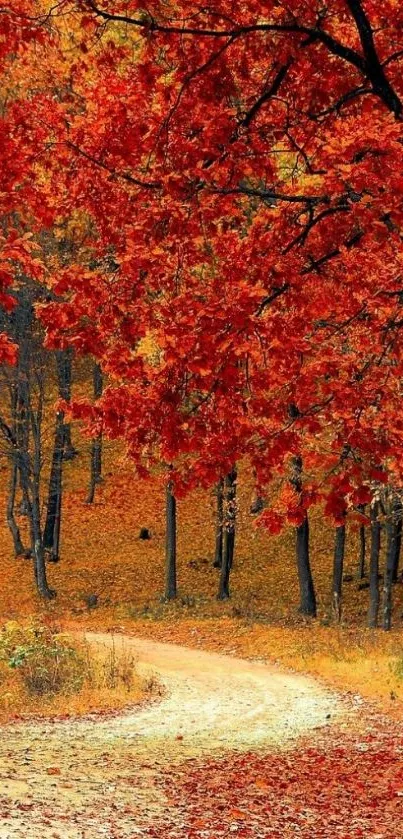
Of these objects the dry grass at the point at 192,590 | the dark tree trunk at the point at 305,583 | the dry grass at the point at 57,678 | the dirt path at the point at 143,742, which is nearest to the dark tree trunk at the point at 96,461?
the dry grass at the point at 192,590

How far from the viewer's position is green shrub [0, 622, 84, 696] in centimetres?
1631

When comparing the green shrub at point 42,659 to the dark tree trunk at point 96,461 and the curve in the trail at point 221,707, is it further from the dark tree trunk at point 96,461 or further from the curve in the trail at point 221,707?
the dark tree trunk at point 96,461

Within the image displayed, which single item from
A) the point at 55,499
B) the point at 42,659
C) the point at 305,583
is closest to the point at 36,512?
the point at 55,499

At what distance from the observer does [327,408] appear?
8.41 metres

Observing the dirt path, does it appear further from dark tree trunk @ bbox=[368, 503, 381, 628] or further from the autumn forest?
dark tree trunk @ bbox=[368, 503, 381, 628]

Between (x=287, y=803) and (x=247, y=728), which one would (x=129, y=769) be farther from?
(x=247, y=728)

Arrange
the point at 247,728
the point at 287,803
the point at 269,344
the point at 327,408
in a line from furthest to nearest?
the point at 247,728
the point at 287,803
the point at 327,408
the point at 269,344

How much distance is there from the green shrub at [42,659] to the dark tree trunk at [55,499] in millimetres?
14701

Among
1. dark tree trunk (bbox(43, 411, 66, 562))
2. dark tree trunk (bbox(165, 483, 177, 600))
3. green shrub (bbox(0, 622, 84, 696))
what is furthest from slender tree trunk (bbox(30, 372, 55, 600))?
green shrub (bbox(0, 622, 84, 696))

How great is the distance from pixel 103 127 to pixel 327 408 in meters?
3.25

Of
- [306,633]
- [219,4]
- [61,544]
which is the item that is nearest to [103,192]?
[219,4]

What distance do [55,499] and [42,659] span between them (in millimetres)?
19945

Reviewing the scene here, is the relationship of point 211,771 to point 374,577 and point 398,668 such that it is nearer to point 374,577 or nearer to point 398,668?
point 398,668

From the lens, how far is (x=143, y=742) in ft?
41.4
